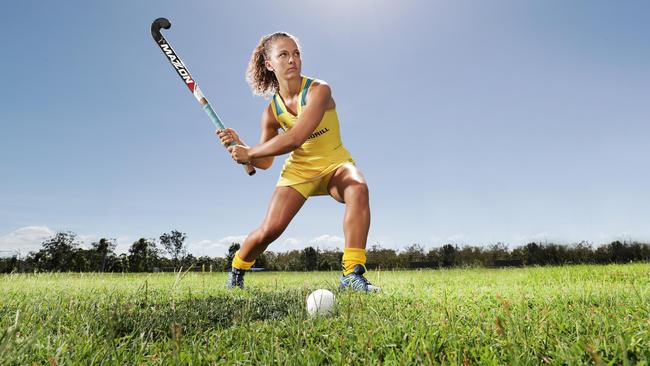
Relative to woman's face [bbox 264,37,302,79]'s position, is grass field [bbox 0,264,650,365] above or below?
below

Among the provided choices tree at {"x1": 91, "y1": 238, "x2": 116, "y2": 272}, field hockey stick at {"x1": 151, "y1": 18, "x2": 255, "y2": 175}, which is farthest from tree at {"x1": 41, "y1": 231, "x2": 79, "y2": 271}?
field hockey stick at {"x1": 151, "y1": 18, "x2": 255, "y2": 175}

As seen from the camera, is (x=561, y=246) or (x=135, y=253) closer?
(x=561, y=246)

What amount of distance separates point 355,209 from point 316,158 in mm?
777

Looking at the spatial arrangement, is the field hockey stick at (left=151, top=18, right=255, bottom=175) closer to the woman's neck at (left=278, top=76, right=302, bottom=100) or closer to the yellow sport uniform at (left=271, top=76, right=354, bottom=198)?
the woman's neck at (left=278, top=76, right=302, bottom=100)

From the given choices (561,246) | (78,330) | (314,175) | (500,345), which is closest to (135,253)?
(561,246)

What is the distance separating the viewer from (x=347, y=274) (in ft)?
15.6

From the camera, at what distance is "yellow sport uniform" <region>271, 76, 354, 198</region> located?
521 centimetres

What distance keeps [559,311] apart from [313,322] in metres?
→ 1.59

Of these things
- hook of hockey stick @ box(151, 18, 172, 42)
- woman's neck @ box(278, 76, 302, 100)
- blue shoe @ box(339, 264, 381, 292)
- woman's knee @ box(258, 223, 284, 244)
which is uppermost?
hook of hockey stick @ box(151, 18, 172, 42)

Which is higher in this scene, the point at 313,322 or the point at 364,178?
the point at 364,178

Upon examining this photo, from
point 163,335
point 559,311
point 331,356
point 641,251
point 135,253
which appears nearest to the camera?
point 331,356

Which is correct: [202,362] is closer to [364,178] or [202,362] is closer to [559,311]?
[559,311]

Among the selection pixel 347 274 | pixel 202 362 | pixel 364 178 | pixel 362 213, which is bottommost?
pixel 202 362

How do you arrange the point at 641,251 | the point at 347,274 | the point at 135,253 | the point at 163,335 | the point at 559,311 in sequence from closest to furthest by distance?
the point at 163,335
the point at 559,311
the point at 347,274
the point at 641,251
the point at 135,253
